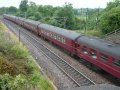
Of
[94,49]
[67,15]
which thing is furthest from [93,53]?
[67,15]

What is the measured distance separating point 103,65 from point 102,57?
1.99 feet

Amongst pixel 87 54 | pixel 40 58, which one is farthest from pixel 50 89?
pixel 40 58

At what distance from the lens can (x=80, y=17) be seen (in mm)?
61031

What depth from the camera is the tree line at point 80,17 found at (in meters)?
43.1

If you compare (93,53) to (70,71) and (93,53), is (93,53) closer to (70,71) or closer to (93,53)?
(93,53)

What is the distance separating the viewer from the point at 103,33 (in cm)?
4488

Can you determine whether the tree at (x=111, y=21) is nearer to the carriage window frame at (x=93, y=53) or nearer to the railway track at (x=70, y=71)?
the railway track at (x=70, y=71)

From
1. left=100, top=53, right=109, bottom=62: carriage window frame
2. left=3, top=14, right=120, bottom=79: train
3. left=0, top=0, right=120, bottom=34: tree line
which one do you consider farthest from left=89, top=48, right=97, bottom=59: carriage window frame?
left=0, top=0, right=120, bottom=34: tree line

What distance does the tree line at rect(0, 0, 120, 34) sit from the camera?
43.1m

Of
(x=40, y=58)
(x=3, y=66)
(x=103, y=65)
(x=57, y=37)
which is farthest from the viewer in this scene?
(x=57, y=37)

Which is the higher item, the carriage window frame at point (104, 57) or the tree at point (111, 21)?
the tree at point (111, 21)

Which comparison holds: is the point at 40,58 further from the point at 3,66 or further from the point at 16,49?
the point at 3,66

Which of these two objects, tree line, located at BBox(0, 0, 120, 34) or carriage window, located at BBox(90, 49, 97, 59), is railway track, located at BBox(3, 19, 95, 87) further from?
tree line, located at BBox(0, 0, 120, 34)

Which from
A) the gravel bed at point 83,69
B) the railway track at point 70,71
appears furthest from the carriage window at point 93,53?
the railway track at point 70,71
